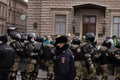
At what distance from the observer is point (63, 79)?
29.3 ft

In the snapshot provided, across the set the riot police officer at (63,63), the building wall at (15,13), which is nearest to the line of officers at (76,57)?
the riot police officer at (63,63)

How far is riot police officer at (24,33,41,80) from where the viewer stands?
14.3m

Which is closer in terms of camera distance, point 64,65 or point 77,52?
point 64,65

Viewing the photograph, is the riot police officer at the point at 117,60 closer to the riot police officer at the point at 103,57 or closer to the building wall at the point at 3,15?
the riot police officer at the point at 103,57

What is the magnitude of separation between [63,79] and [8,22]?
219 ft

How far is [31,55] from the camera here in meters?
14.5

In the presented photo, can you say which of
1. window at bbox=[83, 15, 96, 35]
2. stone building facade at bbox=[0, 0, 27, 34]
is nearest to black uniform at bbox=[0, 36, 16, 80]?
window at bbox=[83, 15, 96, 35]

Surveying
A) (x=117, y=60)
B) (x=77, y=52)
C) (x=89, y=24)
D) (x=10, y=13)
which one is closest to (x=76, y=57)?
(x=77, y=52)

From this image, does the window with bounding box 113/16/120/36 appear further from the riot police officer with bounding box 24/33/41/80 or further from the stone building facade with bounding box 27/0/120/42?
the riot police officer with bounding box 24/33/41/80

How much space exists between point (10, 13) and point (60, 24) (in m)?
45.1

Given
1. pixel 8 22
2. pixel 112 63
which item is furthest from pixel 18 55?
pixel 8 22

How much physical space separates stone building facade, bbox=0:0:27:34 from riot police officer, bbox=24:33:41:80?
5107 cm

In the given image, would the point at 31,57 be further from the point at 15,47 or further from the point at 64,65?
the point at 64,65

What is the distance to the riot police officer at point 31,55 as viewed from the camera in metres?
14.3
